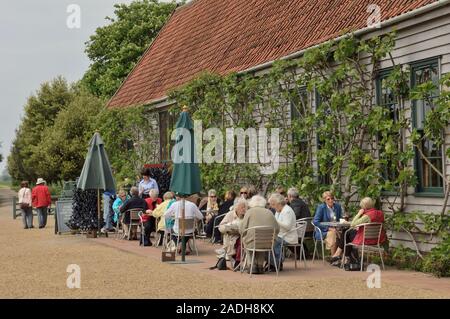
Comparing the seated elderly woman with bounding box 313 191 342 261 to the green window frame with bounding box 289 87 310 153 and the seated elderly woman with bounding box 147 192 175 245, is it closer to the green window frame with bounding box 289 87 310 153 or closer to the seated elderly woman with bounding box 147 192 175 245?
the green window frame with bounding box 289 87 310 153

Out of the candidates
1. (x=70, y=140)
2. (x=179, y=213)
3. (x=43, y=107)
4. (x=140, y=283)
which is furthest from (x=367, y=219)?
(x=43, y=107)

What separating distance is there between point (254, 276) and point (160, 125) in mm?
16306

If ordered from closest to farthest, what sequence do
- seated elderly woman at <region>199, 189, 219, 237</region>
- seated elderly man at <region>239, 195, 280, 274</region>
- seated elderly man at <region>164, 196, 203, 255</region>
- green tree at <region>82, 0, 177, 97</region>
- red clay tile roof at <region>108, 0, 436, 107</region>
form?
seated elderly man at <region>239, 195, 280, 274</region>, seated elderly man at <region>164, 196, 203, 255</region>, red clay tile roof at <region>108, 0, 436, 107</region>, seated elderly woman at <region>199, 189, 219, 237</region>, green tree at <region>82, 0, 177, 97</region>

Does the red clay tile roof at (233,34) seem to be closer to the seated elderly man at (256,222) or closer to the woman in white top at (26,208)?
the seated elderly man at (256,222)

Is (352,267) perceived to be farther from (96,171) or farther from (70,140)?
(70,140)

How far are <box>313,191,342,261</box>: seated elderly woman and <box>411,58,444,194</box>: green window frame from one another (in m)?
1.55

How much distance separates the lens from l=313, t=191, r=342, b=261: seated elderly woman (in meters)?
14.0

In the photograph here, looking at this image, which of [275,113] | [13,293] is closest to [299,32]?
[275,113]

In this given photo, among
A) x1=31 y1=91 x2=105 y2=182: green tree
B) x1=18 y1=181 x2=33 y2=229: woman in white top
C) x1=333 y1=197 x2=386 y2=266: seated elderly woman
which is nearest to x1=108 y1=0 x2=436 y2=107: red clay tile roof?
x1=333 y1=197 x2=386 y2=266: seated elderly woman

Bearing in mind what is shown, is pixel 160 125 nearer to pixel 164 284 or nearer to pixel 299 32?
pixel 299 32

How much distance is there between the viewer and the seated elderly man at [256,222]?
41.7ft

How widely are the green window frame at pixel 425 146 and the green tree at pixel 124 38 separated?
113 feet

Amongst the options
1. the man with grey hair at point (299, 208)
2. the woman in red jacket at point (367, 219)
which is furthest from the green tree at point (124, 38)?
the woman in red jacket at point (367, 219)
